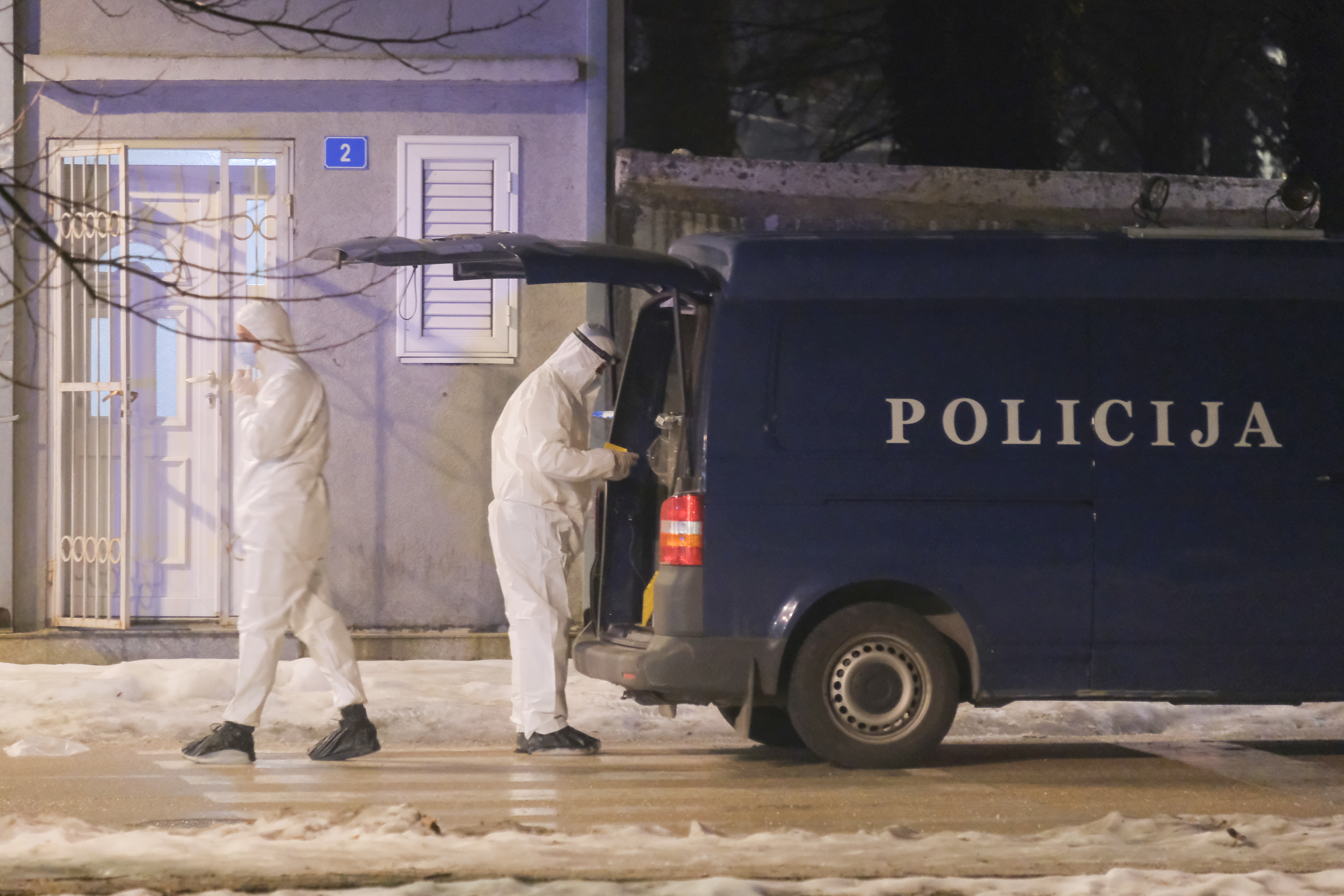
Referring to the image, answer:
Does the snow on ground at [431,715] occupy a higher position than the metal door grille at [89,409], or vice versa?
the metal door grille at [89,409]

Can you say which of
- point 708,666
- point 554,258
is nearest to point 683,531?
point 708,666

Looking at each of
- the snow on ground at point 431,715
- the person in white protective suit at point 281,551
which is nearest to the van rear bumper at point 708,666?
the snow on ground at point 431,715

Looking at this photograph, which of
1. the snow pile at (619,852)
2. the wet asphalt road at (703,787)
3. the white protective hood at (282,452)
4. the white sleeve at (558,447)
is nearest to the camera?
the snow pile at (619,852)

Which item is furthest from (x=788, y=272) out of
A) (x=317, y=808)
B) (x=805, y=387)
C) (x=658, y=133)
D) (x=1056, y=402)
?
(x=658, y=133)

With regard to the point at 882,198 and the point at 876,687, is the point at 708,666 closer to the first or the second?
the point at 876,687

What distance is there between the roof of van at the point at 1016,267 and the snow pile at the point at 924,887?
2.73 meters

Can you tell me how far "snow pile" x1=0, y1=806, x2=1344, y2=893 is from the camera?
184 inches

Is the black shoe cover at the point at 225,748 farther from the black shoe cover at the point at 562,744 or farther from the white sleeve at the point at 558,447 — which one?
the white sleeve at the point at 558,447

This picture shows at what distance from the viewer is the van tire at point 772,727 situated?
7297mm

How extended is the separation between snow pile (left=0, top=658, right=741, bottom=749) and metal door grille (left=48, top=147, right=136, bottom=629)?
1.05 meters

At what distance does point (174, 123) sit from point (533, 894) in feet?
23.8

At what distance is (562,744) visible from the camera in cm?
710

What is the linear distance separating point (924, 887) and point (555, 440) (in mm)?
3224

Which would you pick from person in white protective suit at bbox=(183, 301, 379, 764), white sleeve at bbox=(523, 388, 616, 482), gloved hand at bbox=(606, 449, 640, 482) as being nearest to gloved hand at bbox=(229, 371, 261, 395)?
person in white protective suit at bbox=(183, 301, 379, 764)
